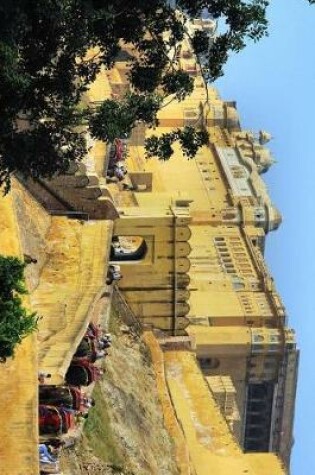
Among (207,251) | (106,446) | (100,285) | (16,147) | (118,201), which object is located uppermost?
(207,251)

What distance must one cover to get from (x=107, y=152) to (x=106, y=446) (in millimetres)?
15326

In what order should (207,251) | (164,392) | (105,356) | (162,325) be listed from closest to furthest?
(105,356) < (164,392) < (162,325) < (207,251)

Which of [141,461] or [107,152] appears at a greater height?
[107,152]

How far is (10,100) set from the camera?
18.1 meters

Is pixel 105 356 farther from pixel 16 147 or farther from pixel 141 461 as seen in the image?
pixel 16 147

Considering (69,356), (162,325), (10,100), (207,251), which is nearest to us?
(10,100)

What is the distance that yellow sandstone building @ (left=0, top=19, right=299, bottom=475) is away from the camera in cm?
2966

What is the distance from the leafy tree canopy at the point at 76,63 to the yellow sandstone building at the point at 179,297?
552 centimetres

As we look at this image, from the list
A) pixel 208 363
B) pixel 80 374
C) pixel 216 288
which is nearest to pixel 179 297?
pixel 80 374

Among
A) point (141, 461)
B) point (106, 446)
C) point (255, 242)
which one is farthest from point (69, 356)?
point (255, 242)

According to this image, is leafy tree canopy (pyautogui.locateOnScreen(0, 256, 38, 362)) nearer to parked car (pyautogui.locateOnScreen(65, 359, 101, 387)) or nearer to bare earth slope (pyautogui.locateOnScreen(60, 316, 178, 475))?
bare earth slope (pyautogui.locateOnScreen(60, 316, 178, 475))

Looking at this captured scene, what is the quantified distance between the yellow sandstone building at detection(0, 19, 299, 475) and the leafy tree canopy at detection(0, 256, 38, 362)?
9.10 ft

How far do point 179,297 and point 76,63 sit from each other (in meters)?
16.9

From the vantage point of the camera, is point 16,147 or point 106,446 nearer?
point 16,147
